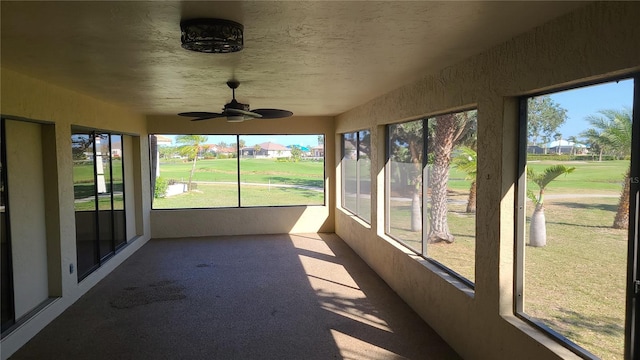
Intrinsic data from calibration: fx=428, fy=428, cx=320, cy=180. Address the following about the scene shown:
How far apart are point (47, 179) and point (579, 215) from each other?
187 inches

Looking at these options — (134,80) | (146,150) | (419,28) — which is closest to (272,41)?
(419,28)

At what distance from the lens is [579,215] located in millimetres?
2426

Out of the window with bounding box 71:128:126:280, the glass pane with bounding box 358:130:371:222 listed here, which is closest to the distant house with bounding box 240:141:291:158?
the glass pane with bounding box 358:130:371:222

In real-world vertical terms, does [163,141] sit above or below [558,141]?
above

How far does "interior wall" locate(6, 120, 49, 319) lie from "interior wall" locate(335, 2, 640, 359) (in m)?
3.78

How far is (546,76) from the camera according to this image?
95.0 inches

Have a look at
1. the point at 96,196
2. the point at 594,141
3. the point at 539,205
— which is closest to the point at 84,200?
the point at 96,196

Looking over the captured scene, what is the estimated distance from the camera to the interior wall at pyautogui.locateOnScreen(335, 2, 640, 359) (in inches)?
80.4

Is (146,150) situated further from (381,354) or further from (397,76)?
(381,354)

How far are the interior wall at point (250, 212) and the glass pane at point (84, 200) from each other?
258cm

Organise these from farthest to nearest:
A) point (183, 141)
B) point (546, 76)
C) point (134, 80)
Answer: point (183, 141) < point (134, 80) < point (546, 76)

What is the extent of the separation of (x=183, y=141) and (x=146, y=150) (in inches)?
32.6

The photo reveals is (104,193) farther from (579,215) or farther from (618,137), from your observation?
(618,137)

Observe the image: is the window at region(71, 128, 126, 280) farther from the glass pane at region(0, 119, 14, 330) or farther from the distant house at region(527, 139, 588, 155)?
the distant house at region(527, 139, 588, 155)
